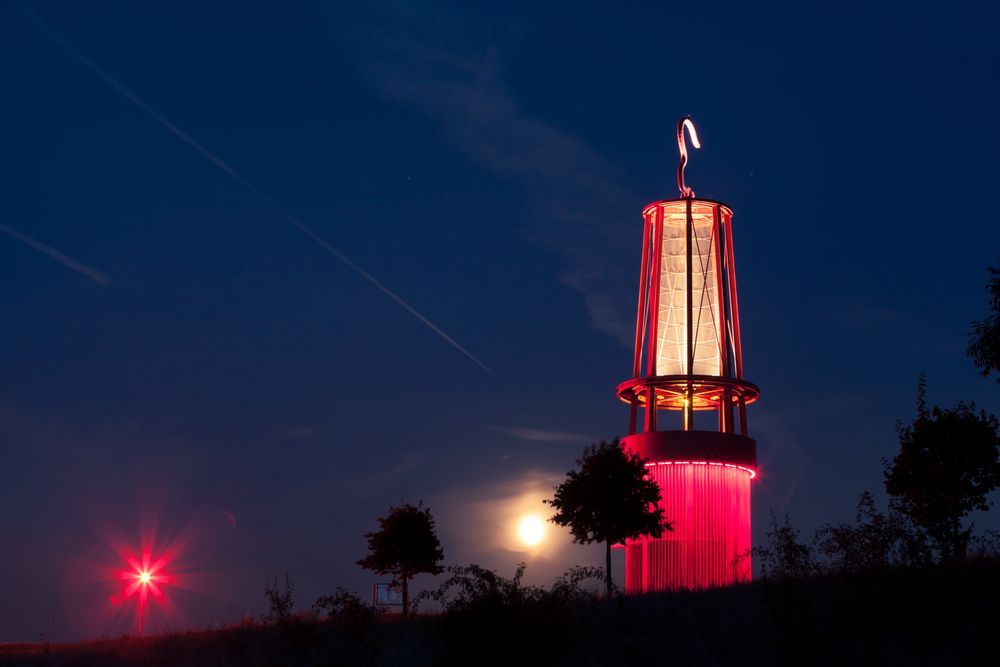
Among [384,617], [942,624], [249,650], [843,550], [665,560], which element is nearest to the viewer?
[942,624]

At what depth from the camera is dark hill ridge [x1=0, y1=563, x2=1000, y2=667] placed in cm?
2066

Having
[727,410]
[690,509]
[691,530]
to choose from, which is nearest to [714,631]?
[690,509]

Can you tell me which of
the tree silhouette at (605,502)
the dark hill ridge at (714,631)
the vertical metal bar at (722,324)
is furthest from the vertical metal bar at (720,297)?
the dark hill ridge at (714,631)

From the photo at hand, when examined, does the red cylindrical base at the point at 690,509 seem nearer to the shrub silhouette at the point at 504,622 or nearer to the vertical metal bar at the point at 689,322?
the vertical metal bar at the point at 689,322

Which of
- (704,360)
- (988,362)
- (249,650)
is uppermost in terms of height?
(704,360)

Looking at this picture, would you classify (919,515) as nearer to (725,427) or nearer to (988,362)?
(988,362)

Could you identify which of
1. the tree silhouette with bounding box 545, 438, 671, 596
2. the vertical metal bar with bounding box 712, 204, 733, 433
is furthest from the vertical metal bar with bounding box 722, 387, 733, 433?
the tree silhouette with bounding box 545, 438, 671, 596

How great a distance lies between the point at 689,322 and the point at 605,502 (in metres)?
15.6

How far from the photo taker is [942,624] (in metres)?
21.1

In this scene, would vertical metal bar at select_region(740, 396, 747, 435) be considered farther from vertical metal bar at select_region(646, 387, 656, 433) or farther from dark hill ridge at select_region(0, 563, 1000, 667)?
dark hill ridge at select_region(0, 563, 1000, 667)

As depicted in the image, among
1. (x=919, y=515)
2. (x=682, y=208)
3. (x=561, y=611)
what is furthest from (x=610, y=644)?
(x=682, y=208)

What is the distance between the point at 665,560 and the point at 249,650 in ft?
100

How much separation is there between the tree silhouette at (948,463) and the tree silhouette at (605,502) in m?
8.54

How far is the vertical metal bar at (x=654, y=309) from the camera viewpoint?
5934 cm
